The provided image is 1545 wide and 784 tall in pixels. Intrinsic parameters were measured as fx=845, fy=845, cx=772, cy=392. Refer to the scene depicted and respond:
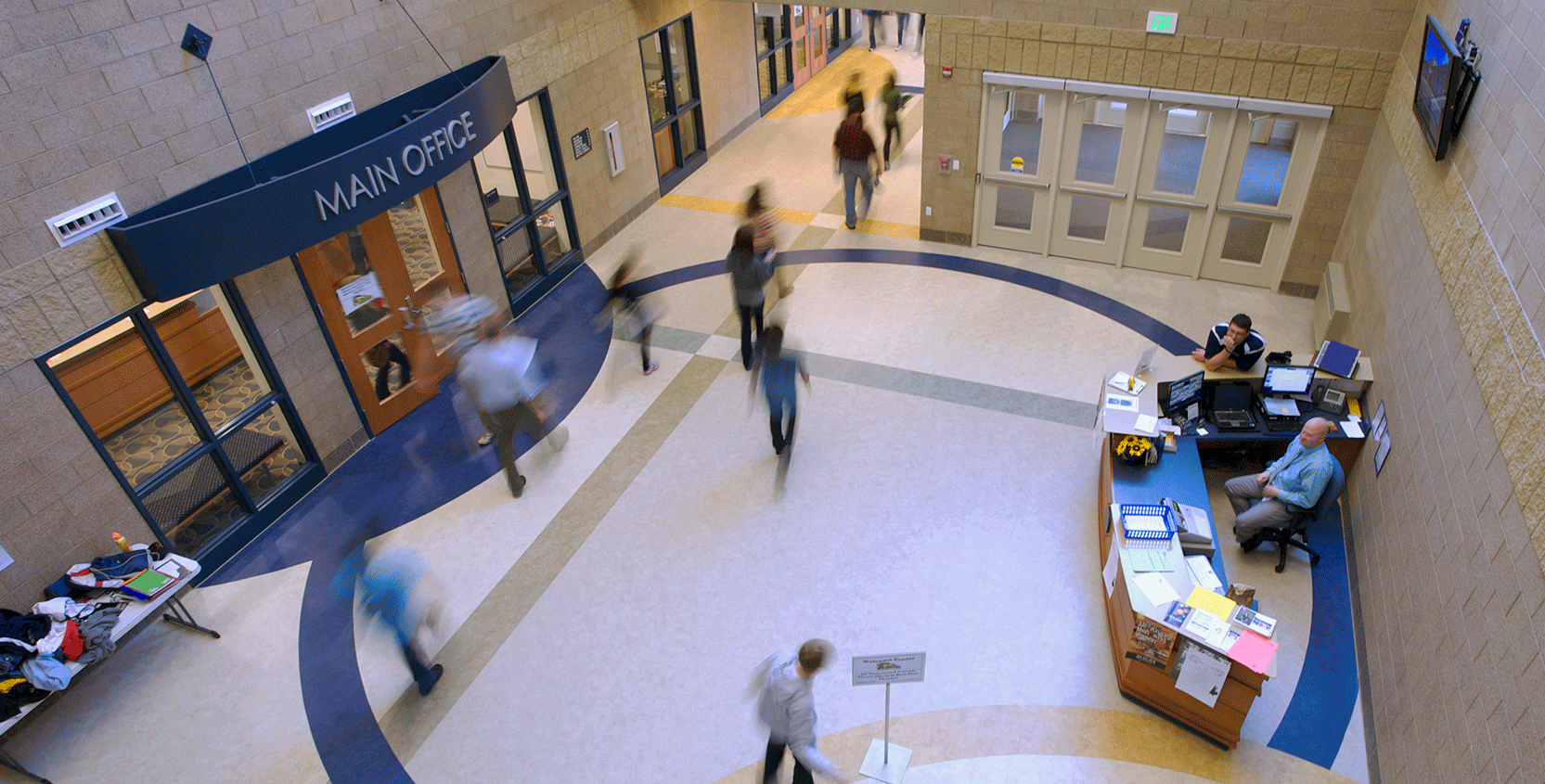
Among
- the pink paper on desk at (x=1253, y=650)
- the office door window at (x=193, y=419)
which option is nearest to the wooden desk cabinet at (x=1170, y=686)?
the pink paper on desk at (x=1253, y=650)

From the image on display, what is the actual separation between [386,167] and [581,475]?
119 inches

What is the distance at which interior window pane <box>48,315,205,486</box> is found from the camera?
262 inches

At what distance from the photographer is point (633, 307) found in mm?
8469

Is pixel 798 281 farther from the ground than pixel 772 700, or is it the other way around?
pixel 772 700

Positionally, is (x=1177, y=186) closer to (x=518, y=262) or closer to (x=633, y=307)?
(x=633, y=307)

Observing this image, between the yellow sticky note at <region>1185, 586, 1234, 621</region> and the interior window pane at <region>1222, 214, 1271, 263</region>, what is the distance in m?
5.96

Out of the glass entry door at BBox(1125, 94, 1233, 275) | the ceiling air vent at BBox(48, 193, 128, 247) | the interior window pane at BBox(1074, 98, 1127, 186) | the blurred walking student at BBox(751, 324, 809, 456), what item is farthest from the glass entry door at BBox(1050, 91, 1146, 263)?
the ceiling air vent at BBox(48, 193, 128, 247)

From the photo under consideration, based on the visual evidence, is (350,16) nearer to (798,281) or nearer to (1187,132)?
(798,281)

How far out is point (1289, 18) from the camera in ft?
26.3

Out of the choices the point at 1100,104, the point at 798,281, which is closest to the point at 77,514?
the point at 798,281

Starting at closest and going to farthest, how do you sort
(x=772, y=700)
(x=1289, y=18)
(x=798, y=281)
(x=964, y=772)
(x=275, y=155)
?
(x=772, y=700) → (x=964, y=772) → (x=275, y=155) → (x=1289, y=18) → (x=798, y=281)

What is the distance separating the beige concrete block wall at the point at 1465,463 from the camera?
12.3 ft

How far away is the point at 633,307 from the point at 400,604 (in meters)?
3.96

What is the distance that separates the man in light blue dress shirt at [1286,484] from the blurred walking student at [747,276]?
13.5ft
